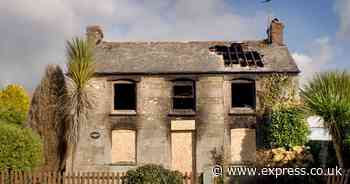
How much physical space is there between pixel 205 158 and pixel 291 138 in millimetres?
3725

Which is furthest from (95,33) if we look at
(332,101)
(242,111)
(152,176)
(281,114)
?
(332,101)

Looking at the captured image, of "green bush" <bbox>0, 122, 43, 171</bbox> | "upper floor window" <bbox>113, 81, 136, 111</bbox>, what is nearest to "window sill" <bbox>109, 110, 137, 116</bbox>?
"upper floor window" <bbox>113, 81, 136, 111</bbox>

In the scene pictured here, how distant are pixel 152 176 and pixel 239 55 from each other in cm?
1023

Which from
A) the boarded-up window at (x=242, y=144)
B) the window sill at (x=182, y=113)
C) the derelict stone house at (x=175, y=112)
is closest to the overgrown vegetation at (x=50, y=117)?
the derelict stone house at (x=175, y=112)

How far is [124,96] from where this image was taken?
21.4 metres

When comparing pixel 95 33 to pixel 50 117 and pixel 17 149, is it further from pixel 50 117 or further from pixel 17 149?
pixel 17 149

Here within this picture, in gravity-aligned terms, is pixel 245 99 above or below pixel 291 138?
above

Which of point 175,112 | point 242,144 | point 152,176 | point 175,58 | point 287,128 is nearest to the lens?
point 152,176

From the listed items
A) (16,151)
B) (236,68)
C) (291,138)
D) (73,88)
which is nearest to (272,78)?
(236,68)

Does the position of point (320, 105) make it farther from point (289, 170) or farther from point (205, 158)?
point (205, 158)

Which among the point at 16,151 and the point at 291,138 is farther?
the point at 291,138

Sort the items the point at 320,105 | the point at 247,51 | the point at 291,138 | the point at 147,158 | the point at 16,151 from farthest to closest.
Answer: the point at 247,51, the point at 147,158, the point at 291,138, the point at 16,151, the point at 320,105

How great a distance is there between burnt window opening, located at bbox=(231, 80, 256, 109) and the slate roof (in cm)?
70

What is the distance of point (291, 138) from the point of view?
1884 cm
